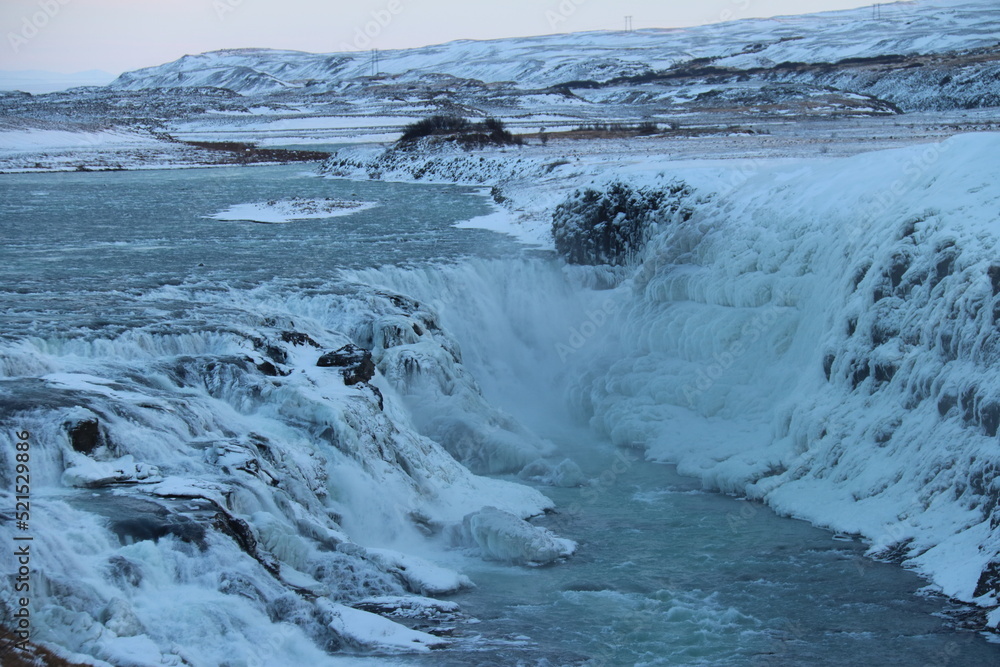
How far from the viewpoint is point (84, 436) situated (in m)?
10.5

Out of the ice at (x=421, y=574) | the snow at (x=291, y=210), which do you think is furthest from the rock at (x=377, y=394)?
the snow at (x=291, y=210)

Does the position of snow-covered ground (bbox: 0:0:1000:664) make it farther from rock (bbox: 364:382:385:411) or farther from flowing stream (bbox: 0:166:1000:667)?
flowing stream (bbox: 0:166:1000:667)

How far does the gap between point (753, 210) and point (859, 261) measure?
4799mm

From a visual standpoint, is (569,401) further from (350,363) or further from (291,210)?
(291,210)

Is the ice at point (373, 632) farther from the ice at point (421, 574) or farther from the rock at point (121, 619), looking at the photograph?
the rock at point (121, 619)

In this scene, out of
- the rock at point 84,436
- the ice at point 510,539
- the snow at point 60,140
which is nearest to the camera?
the rock at point 84,436

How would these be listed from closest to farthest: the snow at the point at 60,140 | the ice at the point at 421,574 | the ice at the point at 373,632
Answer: the ice at the point at 373,632
the ice at the point at 421,574
the snow at the point at 60,140

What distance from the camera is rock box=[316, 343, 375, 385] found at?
14848 mm

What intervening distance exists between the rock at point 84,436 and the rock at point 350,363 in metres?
4.43

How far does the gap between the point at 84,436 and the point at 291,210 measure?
22.2m

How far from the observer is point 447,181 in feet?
149

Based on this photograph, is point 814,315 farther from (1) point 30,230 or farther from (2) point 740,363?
(1) point 30,230

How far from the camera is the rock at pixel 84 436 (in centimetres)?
1048

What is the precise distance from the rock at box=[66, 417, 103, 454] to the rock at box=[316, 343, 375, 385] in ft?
14.5
